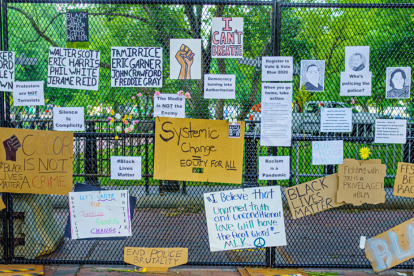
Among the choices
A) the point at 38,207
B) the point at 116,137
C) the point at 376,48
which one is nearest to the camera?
the point at 116,137

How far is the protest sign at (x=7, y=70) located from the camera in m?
3.46

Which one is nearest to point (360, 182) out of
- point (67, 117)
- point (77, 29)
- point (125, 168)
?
point (125, 168)

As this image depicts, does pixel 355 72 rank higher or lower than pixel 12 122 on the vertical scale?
higher

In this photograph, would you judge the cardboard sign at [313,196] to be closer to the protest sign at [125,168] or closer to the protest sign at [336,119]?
the protest sign at [336,119]

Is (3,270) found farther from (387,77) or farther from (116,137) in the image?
(387,77)

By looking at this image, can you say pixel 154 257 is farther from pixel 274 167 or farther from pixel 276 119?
pixel 276 119

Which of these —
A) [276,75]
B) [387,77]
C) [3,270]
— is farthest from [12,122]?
[387,77]

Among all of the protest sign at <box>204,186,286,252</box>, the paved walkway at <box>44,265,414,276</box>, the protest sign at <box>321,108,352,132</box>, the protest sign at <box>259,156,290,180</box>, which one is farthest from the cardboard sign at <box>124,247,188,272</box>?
the protest sign at <box>321,108,352,132</box>

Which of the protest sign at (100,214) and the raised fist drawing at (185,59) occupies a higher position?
the raised fist drawing at (185,59)

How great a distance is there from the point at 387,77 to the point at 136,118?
8.42 feet

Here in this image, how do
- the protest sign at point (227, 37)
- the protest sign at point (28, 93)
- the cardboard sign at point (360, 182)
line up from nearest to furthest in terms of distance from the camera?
the protest sign at point (227, 37) < the protest sign at point (28, 93) < the cardboard sign at point (360, 182)

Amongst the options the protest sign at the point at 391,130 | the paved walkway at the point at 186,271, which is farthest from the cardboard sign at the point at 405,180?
the paved walkway at the point at 186,271

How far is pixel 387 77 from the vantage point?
139 inches

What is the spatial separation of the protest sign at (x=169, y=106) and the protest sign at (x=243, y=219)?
892 mm
